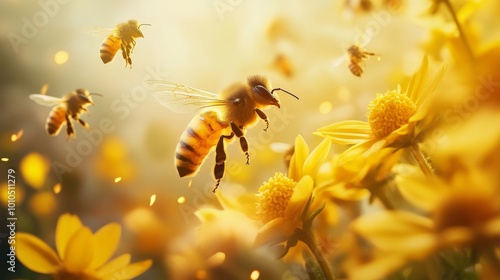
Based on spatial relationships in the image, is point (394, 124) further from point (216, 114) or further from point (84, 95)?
point (84, 95)

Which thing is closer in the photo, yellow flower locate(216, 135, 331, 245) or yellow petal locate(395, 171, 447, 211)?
yellow petal locate(395, 171, 447, 211)

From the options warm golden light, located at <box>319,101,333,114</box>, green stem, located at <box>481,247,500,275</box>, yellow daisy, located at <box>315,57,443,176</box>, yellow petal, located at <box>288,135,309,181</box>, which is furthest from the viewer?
warm golden light, located at <box>319,101,333,114</box>

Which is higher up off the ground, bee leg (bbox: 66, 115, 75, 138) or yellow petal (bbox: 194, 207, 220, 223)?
bee leg (bbox: 66, 115, 75, 138)

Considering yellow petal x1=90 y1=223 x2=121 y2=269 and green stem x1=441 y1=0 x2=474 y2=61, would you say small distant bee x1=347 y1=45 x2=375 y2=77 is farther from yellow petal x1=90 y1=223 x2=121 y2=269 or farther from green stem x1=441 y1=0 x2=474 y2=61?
yellow petal x1=90 y1=223 x2=121 y2=269

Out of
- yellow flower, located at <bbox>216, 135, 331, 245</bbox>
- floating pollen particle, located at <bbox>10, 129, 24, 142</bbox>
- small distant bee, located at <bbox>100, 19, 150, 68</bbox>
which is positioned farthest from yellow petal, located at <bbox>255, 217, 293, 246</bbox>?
floating pollen particle, located at <bbox>10, 129, 24, 142</bbox>

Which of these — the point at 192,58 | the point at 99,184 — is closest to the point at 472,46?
the point at 192,58

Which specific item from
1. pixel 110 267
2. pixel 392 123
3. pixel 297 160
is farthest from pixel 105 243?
pixel 392 123

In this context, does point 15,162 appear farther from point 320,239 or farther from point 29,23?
point 320,239

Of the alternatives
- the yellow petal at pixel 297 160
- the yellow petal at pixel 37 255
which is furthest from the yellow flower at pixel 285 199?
the yellow petal at pixel 37 255
